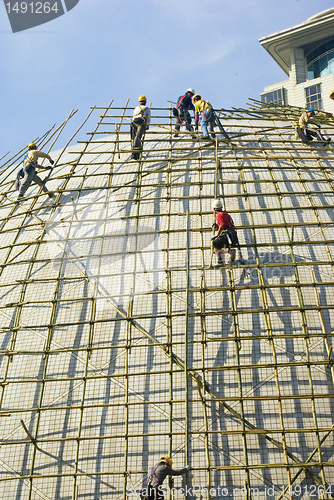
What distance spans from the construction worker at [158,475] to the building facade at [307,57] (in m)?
27.3

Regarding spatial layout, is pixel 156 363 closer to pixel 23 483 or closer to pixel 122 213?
pixel 23 483

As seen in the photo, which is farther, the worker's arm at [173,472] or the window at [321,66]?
the window at [321,66]

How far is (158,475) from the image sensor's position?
28.5ft

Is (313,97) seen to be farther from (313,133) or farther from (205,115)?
(205,115)

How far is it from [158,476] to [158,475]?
0.02 meters

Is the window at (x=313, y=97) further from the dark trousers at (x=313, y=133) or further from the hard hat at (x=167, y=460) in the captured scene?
the hard hat at (x=167, y=460)

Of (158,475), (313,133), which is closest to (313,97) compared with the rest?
(313,133)

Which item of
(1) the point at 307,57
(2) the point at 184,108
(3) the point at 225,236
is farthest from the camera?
(1) the point at 307,57

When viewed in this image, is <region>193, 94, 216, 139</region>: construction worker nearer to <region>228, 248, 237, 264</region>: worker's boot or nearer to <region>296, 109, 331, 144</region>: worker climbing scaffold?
<region>296, 109, 331, 144</region>: worker climbing scaffold

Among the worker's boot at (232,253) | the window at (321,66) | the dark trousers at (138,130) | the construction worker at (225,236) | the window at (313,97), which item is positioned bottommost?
the worker's boot at (232,253)

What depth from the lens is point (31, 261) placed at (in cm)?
1296

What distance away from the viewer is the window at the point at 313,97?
31.8 metres

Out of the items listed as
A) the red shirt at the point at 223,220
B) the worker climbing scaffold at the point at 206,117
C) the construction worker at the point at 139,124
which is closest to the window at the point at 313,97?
the worker climbing scaffold at the point at 206,117

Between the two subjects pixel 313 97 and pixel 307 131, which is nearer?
pixel 307 131
